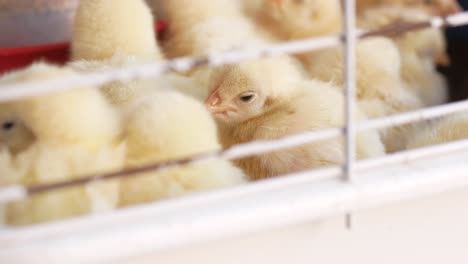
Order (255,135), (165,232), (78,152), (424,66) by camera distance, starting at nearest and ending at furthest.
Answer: (165,232) → (78,152) → (255,135) → (424,66)

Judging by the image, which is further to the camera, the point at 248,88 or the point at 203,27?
the point at 203,27

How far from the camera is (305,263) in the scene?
2.27 feet

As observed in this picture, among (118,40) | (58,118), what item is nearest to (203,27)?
(118,40)

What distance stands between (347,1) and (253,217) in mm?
214

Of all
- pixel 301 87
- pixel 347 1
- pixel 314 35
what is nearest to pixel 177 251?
pixel 347 1

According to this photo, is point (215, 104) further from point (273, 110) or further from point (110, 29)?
point (110, 29)

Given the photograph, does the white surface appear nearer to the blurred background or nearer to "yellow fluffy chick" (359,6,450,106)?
"yellow fluffy chick" (359,6,450,106)

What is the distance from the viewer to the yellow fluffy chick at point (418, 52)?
1.22 metres

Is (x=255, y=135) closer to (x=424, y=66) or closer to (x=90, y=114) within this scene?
(x=90, y=114)

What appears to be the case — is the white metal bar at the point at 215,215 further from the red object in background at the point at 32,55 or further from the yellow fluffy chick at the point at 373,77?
the red object in background at the point at 32,55

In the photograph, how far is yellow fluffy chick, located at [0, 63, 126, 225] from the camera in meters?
0.66

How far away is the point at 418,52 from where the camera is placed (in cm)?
127

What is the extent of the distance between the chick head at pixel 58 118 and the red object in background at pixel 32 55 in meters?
0.56

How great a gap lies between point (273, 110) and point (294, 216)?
317 mm
